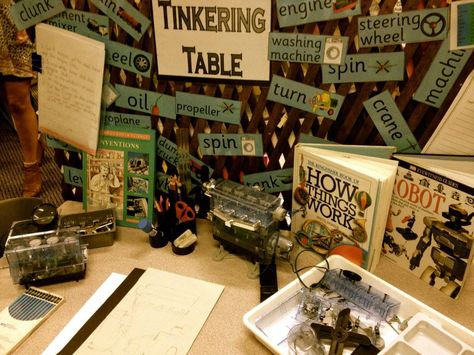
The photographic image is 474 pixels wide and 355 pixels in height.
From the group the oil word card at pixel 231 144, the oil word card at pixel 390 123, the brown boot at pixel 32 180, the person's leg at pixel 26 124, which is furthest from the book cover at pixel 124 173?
the brown boot at pixel 32 180

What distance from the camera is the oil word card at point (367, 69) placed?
3.57 feet

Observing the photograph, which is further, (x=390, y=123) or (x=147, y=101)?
(x=147, y=101)

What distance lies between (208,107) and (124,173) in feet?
1.16

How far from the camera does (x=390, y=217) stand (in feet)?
3.93

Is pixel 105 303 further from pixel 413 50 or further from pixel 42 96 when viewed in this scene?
pixel 413 50

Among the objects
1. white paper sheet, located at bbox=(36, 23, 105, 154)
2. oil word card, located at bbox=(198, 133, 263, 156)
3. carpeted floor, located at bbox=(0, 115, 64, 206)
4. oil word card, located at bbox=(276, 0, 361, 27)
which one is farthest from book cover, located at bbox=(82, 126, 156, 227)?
carpeted floor, located at bbox=(0, 115, 64, 206)

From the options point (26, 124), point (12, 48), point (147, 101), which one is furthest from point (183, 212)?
point (26, 124)

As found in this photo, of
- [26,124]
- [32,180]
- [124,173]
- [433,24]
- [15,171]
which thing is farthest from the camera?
[15,171]

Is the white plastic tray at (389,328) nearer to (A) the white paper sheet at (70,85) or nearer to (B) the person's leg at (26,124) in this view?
(A) the white paper sheet at (70,85)

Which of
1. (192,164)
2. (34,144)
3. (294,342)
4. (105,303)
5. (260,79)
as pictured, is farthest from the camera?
(34,144)

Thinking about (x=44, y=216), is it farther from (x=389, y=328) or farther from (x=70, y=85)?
(x=389, y=328)

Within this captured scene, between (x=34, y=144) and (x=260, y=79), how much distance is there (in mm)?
1641

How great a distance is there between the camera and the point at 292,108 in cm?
122

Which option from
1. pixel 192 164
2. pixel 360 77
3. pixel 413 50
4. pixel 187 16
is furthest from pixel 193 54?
pixel 413 50
